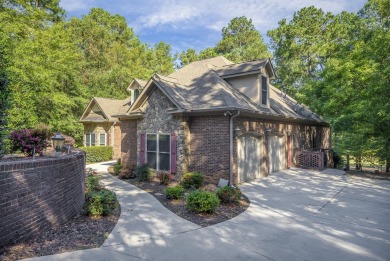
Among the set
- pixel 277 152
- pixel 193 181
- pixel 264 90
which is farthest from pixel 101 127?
pixel 277 152

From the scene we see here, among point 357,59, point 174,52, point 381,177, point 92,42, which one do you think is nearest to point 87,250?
point 381,177

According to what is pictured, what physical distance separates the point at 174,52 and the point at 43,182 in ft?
127

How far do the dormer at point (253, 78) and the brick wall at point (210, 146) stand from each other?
10.00 ft

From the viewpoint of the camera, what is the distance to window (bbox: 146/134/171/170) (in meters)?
11.9

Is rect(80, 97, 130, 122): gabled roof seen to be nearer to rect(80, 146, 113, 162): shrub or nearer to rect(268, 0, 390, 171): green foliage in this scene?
rect(80, 146, 113, 162): shrub

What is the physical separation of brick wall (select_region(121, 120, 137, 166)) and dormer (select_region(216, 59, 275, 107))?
21.0ft

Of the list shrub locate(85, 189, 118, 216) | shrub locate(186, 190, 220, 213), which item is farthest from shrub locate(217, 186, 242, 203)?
shrub locate(85, 189, 118, 216)

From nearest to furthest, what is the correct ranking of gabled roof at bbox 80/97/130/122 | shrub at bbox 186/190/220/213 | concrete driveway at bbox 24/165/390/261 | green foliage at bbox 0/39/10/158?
concrete driveway at bbox 24/165/390/261 < green foliage at bbox 0/39/10/158 < shrub at bbox 186/190/220/213 < gabled roof at bbox 80/97/130/122

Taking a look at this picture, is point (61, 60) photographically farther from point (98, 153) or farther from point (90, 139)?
point (98, 153)

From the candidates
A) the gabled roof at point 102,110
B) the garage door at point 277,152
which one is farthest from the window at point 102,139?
the garage door at point 277,152

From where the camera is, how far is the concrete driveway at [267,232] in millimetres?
4418

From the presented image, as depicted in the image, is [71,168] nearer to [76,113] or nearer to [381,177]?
[381,177]

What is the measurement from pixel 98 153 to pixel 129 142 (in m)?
6.29

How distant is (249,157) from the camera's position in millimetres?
11656
